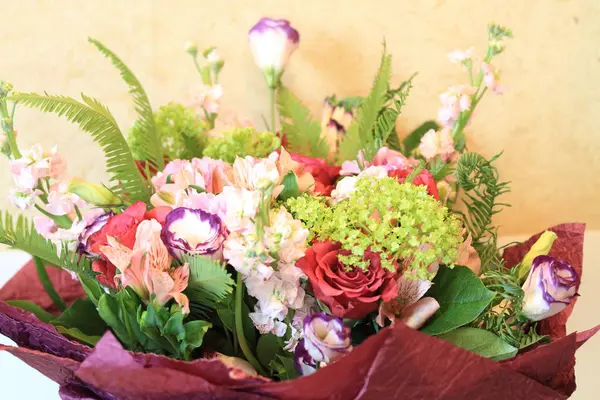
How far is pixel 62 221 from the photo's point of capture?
0.61m

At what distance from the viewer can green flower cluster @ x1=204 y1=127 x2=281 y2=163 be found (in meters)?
0.70

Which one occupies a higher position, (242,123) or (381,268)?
(242,123)

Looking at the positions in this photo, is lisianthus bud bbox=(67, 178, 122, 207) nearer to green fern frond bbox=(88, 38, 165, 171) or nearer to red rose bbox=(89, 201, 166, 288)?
red rose bbox=(89, 201, 166, 288)

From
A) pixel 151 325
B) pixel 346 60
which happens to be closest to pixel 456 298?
pixel 151 325

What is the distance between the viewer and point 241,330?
1.77 feet

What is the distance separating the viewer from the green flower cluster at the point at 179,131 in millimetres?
766

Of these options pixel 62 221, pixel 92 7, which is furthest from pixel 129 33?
pixel 62 221

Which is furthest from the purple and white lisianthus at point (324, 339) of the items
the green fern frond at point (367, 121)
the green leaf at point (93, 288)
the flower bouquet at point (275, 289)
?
→ the green fern frond at point (367, 121)

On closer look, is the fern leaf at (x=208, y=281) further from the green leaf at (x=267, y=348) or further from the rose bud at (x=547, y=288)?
the rose bud at (x=547, y=288)

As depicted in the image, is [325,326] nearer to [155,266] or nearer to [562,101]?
[155,266]

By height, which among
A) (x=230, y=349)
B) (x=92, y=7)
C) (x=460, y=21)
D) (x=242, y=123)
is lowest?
(x=230, y=349)

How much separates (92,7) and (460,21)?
0.54m

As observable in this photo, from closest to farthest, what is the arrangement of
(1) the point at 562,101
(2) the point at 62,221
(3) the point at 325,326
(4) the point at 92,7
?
(3) the point at 325,326
(2) the point at 62,221
(4) the point at 92,7
(1) the point at 562,101

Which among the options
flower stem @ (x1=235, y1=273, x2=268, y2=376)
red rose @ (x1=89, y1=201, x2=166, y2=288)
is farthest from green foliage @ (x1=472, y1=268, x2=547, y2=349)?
red rose @ (x1=89, y1=201, x2=166, y2=288)
